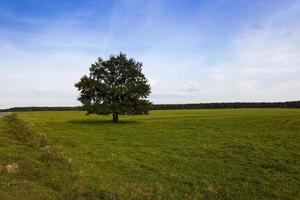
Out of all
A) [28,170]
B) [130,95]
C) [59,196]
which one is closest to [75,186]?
[59,196]

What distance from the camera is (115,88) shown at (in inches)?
2269

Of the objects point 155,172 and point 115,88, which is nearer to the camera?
point 155,172

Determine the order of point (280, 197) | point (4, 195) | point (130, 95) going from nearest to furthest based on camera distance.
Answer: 1. point (4, 195)
2. point (280, 197)
3. point (130, 95)

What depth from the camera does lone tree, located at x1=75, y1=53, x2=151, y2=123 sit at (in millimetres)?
58250

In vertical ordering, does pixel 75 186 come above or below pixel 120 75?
below

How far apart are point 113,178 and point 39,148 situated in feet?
32.7

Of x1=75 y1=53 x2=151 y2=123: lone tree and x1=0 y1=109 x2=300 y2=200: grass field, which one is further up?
x1=75 y1=53 x2=151 y2=123: lone tree

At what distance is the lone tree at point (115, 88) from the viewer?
58.2 meters

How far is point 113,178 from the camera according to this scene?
15164mm

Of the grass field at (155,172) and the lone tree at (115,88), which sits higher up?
the lone tree at (115,88)

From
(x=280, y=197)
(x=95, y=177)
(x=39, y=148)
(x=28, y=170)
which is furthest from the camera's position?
(x=39, y=148)

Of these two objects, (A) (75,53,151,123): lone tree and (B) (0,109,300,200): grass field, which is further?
(A) (75,53,151,123): lone tree

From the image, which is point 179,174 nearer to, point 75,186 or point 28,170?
point 75,186

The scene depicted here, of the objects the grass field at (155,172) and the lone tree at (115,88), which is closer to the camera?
the grass field at (155,172)
